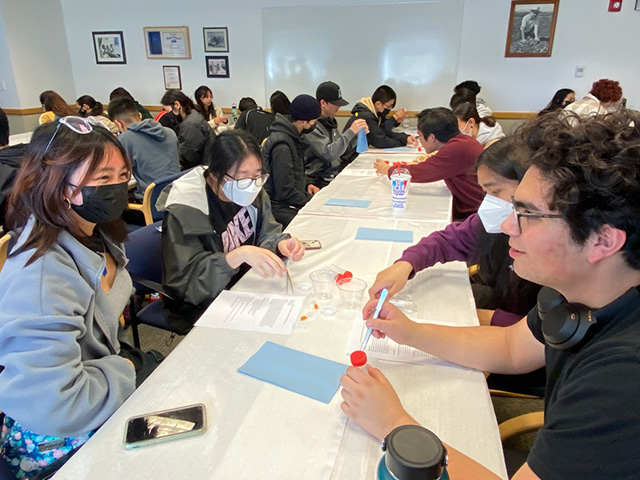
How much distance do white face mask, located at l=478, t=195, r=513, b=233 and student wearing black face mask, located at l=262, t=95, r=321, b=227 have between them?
166cm

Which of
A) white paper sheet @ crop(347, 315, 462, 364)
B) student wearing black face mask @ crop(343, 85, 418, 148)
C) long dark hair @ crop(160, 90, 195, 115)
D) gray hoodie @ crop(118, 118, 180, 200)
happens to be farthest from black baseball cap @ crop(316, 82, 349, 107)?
white paper sheet @ crop(347, 315, 462, 364)

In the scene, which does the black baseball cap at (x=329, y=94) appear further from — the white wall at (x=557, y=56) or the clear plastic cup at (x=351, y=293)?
the clear plastic cup at (x=351, y=293)

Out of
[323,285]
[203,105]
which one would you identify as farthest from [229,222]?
[203,105]

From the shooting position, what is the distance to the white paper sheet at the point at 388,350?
107 centimetres

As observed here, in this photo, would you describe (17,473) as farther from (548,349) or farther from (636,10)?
(636,10)

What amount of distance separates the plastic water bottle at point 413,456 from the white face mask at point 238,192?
125 centimetres

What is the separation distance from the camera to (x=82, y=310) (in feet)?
3.43

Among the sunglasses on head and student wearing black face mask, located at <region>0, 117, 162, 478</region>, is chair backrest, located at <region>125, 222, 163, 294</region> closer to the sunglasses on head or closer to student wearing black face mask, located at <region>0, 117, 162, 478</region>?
student wearing black face mask, located at <region>0, 117, 162, 478</region>

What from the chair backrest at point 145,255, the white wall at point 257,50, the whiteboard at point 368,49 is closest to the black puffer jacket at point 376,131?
the whiteboard at point 368,49

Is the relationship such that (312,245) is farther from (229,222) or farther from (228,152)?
(228,152)

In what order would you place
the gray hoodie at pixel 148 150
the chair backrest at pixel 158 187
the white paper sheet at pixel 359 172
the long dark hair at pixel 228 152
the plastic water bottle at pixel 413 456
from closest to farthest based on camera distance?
the plastic water bottle at pixel 413 456
the long dark hair at pixel 228 152
the chair backrest at pixel 158 187
the white paper sheet at pixel 359 172
the gray hoodie at pixel 148 150

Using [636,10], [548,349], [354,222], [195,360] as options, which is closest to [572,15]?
[636,10]

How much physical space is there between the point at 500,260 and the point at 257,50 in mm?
5410

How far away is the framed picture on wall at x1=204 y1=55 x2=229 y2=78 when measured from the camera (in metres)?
6.19
